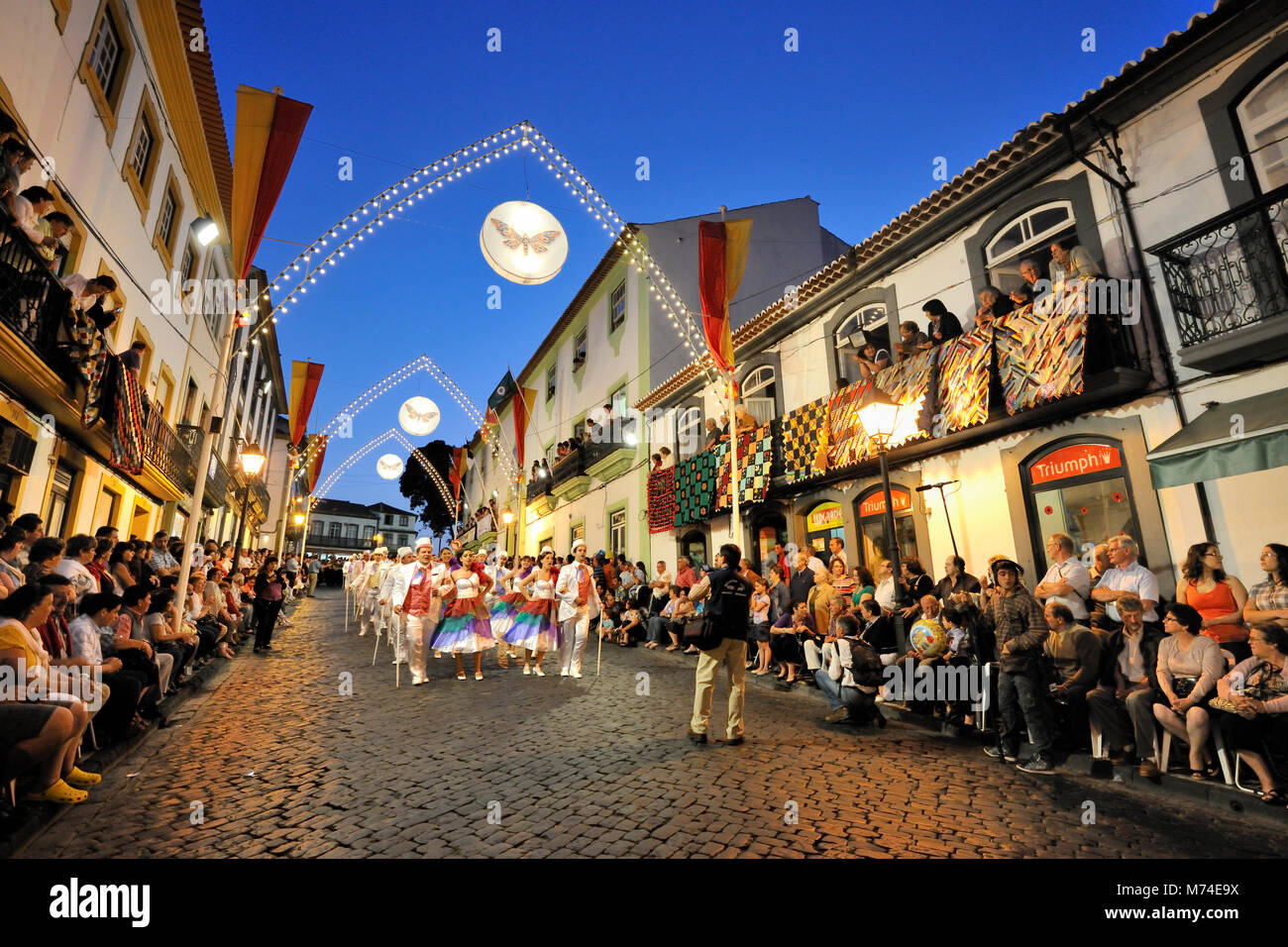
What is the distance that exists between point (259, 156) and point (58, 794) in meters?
7.73

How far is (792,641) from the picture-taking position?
9758mm

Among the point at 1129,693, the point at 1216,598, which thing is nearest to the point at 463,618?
the point at 1129,693

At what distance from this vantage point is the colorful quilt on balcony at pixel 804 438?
1279 centimetres

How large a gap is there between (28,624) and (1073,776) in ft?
26.6

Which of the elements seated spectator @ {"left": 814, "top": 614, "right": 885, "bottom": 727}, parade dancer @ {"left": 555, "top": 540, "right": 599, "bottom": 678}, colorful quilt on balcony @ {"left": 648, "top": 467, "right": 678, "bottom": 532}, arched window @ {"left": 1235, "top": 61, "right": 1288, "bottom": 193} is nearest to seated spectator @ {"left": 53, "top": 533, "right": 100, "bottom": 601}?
parade dancer @ {"left": 555, "top": 540, "right": 599, "bottom": 678}

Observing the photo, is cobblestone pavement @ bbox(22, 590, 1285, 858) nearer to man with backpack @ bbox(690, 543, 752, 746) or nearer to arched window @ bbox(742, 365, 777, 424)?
man with backpack @ bbox(690, 543, 752, 746)

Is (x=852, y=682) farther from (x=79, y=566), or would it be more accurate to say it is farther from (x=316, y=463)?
(x=316, y=463)

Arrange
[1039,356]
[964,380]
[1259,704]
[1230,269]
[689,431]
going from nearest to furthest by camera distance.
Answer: [1259,704], [1230,269], [1039,356], [964,380], [689,431]

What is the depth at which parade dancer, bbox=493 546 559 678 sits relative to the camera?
1044 cm

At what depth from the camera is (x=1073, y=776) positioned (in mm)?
5227

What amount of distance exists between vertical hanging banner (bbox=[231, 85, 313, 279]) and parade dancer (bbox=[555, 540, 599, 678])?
21.6 feet
